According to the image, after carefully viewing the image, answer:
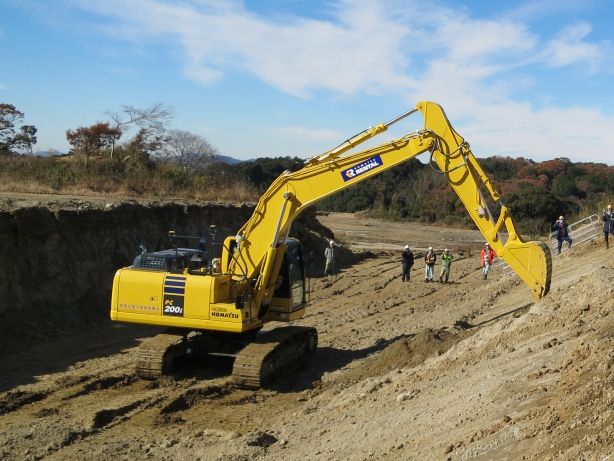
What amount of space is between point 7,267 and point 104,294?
3.01m

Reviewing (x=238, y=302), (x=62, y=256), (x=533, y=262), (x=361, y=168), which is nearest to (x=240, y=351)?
(x=238, y=302)

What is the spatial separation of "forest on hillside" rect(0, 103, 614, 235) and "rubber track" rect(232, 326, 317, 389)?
315 centimetres

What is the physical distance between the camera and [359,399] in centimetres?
1012

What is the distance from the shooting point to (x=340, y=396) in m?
10.6

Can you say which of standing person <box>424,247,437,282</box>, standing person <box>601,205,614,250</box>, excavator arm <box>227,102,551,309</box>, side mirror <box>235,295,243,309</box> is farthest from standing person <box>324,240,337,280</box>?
side mirror <box>235,295,243,309</box>

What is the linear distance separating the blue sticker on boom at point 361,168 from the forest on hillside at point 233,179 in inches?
41.5

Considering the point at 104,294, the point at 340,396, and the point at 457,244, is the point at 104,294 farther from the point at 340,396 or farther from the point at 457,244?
the point at 457,244

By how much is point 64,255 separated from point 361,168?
362 inches

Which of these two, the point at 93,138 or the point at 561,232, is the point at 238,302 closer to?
the point at 561,232

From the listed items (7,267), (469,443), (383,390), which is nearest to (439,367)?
(383,390)

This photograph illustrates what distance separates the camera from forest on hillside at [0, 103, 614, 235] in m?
28.4

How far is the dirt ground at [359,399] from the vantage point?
274 inches

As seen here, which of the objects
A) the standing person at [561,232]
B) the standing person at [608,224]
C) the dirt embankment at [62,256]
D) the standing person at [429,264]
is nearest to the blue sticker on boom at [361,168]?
the dirt embankment at [62,256]

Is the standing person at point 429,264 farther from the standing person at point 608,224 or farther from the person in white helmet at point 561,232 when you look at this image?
the standing person at point 608,224
